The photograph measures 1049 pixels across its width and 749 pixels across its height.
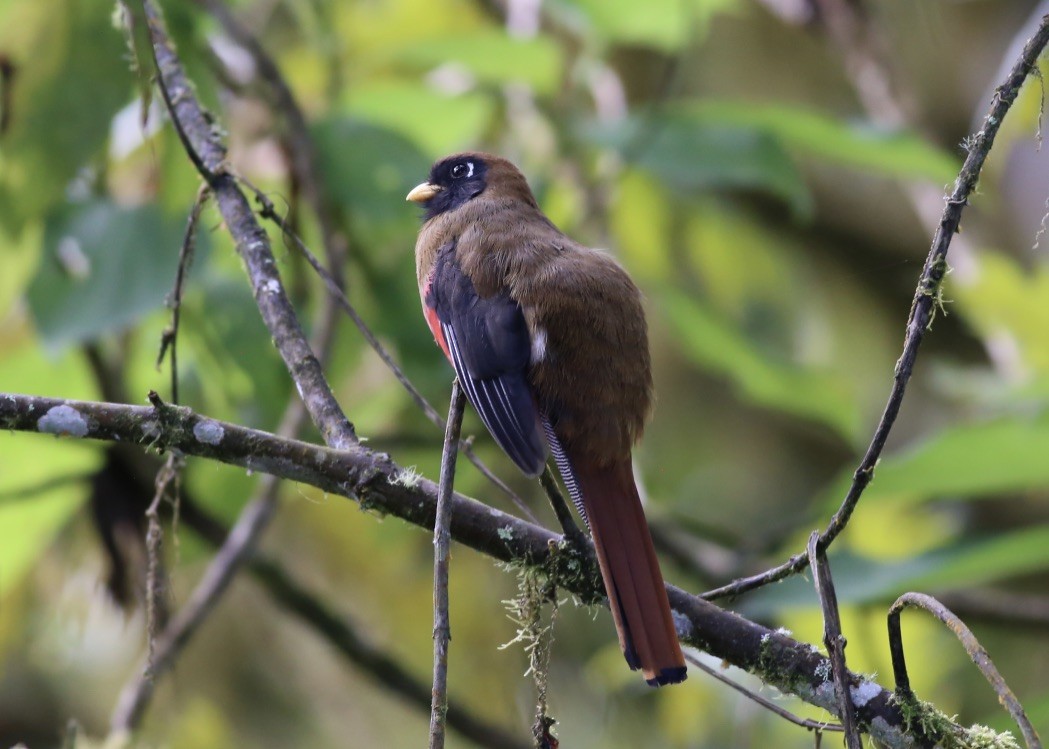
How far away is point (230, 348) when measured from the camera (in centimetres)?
286

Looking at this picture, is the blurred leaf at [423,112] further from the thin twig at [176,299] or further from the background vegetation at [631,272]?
the thin twig at [176,299]

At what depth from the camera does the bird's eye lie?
3.08m

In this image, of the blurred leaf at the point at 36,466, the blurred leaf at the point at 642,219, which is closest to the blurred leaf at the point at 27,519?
the blurred leaf at the point at 36,466

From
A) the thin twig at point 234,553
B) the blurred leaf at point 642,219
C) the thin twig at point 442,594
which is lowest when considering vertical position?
the thin twig at point 442,594

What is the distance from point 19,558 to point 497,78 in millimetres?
1827

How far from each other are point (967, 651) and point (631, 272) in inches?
91.3

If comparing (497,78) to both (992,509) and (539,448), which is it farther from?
(992,509)

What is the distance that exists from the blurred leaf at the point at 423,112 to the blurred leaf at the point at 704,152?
402 mm

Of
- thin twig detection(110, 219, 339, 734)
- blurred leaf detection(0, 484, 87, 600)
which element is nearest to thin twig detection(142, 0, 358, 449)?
thin twig detection(110, 219, 339, 734)

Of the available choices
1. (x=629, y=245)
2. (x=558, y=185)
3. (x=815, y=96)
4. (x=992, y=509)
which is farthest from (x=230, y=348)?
(x=815, y=96)

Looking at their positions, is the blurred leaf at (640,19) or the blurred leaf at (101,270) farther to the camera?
the blurred leaf at (640,19)

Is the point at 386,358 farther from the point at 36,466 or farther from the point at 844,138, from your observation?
the point at 844,138

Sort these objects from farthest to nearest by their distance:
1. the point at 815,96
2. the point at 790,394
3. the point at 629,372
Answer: the point at 815,96
the point at 790,394
the point at 629,372

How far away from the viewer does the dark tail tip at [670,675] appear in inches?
67.9
